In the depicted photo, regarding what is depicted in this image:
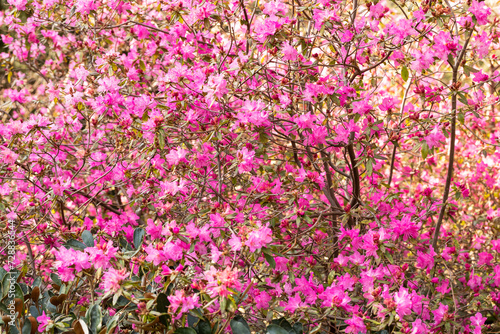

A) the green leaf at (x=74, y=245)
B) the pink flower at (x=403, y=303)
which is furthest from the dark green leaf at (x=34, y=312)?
the pink flower at (x=403, y=303)

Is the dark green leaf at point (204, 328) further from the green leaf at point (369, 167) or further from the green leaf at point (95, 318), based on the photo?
the green leaf at point (369, 167)

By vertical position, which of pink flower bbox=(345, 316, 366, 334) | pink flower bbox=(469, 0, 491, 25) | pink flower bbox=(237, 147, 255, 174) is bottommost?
pink flower bbox=(345, 316, 366, 334)

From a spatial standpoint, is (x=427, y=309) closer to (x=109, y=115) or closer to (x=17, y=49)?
(x=109, y=115)

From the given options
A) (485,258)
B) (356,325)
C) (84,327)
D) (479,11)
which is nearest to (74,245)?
(84,327)

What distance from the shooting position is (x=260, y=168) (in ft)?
7.38

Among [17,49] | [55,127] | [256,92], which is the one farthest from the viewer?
[17,49]

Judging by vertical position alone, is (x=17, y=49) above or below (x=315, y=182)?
above

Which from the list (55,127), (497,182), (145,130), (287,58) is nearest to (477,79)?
(287,58)

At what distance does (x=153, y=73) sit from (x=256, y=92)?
122 cm

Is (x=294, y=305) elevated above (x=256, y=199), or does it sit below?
below

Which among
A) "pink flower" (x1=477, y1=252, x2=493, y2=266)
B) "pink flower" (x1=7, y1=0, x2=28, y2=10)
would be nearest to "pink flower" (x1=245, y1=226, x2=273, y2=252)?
"pink flower" (x1=477, y1=252, x2=493, y2=266)

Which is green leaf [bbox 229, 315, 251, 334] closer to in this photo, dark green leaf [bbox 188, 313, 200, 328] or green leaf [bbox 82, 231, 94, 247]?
dark green leaf [bbox 188, 313, 200, 328]

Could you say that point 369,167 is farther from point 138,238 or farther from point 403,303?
point 138,238

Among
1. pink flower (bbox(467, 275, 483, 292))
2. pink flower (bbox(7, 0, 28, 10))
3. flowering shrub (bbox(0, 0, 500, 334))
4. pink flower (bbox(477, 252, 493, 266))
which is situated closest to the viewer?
flowering shrub (bbox(0, 0, 500, 334))
